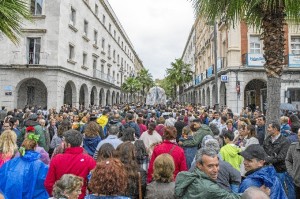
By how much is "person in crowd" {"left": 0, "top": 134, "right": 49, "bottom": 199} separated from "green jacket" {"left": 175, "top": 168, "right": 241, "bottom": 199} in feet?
6.90

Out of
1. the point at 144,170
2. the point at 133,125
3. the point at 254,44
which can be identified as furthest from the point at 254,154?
the point at 254,44

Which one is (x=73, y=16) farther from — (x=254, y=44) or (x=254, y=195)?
(x=254, y=195)

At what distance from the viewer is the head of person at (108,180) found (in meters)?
2.53

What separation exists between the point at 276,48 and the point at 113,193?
6.30 meters

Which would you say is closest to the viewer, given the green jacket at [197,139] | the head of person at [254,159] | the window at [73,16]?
the head of person at [254,159]

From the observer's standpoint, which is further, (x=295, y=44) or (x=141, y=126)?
(x=295, y=44)

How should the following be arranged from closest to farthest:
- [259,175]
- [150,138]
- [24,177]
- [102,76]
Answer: [259,175] < [24,177] < [150,138] < [102,76]

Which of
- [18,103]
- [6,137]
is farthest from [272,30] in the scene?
[18,103]

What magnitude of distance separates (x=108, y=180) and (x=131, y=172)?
1076 mm

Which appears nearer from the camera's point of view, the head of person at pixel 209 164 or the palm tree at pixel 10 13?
the head of person at pixel 209 164

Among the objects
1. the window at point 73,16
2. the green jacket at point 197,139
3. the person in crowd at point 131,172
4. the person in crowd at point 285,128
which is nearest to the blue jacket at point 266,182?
the person in crowd at point 131,172

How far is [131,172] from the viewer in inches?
142

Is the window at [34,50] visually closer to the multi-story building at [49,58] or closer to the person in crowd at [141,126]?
the multi-story building at [49,58]

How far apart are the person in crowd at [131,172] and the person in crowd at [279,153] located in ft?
8.18
